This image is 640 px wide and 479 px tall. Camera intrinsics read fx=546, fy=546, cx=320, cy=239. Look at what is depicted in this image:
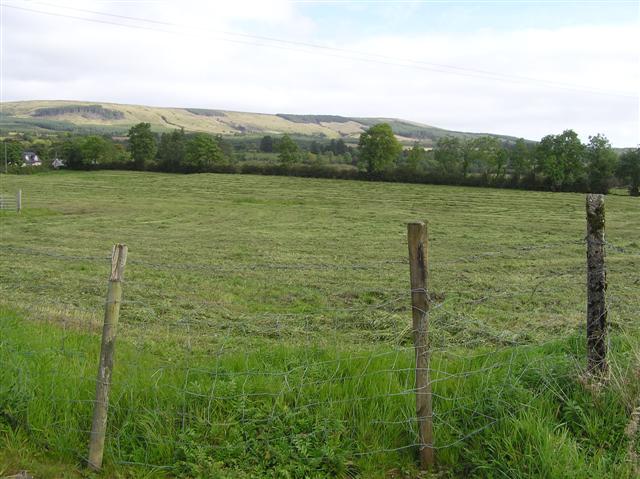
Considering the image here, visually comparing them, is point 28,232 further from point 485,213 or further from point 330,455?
point 485,213

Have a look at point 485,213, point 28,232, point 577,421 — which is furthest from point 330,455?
point 485,213

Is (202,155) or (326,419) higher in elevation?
(202,155)

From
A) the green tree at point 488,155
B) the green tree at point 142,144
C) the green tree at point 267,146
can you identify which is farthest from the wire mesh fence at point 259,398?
the green tree at point 267,146

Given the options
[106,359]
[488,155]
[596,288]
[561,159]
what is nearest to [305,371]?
[106,359]

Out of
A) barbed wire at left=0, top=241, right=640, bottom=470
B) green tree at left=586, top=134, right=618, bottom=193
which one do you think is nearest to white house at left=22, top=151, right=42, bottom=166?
green tree at left=586, top=134, right=618, bottom=193

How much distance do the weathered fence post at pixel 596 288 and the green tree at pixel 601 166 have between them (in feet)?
232

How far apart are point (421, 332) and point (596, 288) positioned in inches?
60.6

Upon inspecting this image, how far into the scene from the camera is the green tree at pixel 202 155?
285 feet

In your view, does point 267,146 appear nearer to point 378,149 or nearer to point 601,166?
point 378,149

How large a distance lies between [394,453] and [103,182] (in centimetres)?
7028

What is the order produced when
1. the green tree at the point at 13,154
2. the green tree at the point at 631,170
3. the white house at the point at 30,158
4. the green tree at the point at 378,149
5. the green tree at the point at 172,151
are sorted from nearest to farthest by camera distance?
the green tree at the point at 631,170 → the green tree at the point at 378,149 → the green tree at the point at 172,151 → the green tree at the point at 13,154 → the white house at the point at 30,158

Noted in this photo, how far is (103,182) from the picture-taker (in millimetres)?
68312

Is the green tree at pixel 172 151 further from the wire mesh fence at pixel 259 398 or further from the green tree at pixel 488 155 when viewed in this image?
the wire mesh fence at pixel 259 398

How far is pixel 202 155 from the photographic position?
8856 centimetres
